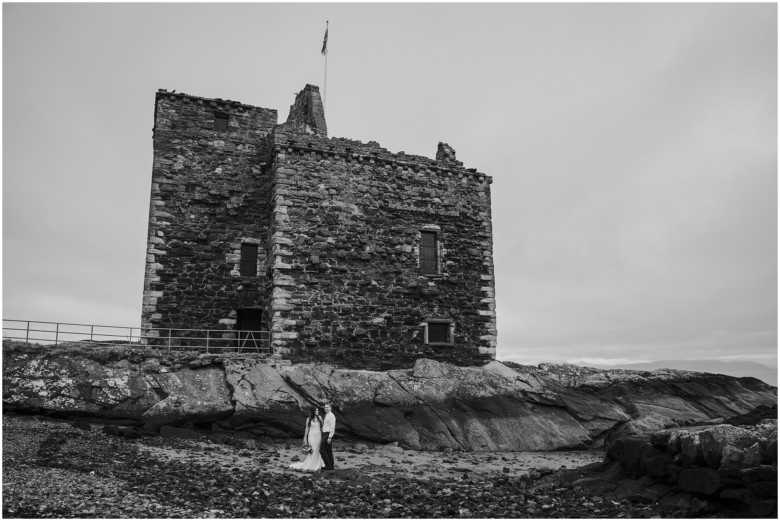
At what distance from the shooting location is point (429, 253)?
971 inches

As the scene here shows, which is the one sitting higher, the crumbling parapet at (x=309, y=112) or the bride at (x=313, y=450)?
the crumbling parapet at (x=309, y=112)

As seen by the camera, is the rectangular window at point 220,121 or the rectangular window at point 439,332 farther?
the rectangular window at point 220,121

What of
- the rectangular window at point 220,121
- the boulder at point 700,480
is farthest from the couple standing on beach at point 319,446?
the rectangular window at point 220,121

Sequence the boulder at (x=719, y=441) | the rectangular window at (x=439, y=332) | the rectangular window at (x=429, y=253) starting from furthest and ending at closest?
the rectangular window at (x=429, y=253) → the rectangular window at (x=439, y=332) → the boulder at (x=719, y=441)

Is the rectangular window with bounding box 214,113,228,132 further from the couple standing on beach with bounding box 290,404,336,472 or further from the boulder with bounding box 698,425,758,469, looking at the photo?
the boulder with bounding box 698,425,758,469

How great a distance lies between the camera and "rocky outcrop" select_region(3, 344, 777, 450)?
17031 mm

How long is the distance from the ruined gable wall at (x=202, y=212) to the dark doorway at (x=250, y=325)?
394 mm

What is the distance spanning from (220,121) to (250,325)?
9.24m

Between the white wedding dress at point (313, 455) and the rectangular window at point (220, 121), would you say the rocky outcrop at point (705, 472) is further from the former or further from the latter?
the rectangular window at point (220, 121)

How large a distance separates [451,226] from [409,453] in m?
11.0

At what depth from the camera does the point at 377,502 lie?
35.8ft

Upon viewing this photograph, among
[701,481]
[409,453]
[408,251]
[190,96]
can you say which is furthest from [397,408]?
[190,96]

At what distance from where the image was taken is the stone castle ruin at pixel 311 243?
884 inches

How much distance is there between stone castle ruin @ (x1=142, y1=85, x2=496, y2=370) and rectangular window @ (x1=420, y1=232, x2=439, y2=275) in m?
0.06
